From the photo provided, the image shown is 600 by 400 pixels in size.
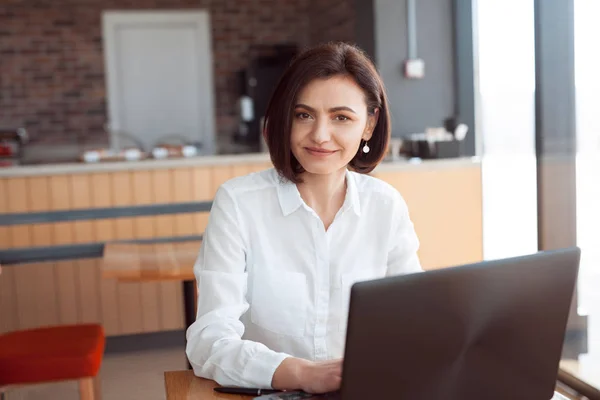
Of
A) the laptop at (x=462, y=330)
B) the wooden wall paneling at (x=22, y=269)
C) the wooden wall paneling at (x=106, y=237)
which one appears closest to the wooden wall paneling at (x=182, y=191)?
the wooden wall paneling at (x=106, y=237)

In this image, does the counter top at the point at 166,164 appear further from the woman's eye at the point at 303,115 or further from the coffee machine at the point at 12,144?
the woman's eye at the point at 303,115

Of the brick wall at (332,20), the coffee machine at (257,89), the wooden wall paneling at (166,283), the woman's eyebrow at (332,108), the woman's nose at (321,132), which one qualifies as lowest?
the wooden wall paneling at (166,283)

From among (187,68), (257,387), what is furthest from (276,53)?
(257,387)

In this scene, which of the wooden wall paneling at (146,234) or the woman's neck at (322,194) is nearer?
the woman's neck at (322,194)

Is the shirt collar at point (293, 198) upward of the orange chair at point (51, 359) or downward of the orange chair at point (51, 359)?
upward

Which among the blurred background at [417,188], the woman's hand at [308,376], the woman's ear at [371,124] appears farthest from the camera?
the blurred background at [417,188]

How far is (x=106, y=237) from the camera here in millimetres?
3877

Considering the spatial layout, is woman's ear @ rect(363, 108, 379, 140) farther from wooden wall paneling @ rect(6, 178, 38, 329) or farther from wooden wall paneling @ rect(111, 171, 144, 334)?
wooden wall paneling @ rect(6, 178, 38, 329)

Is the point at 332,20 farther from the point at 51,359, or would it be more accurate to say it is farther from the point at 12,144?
the point at 51,359

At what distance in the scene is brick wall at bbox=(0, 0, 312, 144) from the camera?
265 inches

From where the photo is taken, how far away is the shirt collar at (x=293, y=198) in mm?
1450

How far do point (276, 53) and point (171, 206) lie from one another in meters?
3.49

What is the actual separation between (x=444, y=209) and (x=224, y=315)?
2889mm

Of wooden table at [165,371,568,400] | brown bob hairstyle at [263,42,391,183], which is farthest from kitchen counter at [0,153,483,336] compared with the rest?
wooden table at [165,371,568,400]
